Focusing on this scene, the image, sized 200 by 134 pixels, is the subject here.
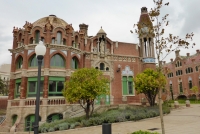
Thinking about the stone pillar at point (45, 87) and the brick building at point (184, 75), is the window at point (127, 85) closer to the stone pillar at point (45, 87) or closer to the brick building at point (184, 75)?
the stone pillar at point (45, 87)

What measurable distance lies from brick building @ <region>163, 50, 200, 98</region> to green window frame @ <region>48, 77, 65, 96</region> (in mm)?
32340

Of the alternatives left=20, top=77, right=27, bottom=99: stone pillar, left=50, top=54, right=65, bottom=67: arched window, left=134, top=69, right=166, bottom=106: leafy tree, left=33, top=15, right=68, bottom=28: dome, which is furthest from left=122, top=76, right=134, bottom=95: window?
left=20, top=77, right=27, bottom=99: stone pillar

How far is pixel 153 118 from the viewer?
16812 mm

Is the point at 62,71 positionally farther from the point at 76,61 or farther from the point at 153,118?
the point at 153,118

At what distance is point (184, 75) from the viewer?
48938 mm

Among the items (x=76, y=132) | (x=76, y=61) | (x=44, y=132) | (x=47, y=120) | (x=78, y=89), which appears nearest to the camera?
(x=76, y=132)

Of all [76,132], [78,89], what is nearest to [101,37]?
[78,89]

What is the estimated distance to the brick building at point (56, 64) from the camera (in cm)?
1915

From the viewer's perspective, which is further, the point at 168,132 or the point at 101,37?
the point at 101,37

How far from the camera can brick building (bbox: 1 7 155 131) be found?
754 inches

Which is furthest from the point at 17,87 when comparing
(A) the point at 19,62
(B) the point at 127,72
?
(B) the point at 127,72

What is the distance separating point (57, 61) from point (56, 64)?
1.33 ft

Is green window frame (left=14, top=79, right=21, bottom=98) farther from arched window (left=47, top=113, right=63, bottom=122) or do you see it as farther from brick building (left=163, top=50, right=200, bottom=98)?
brick building (left=163, top=50, right=200, bottom=98)

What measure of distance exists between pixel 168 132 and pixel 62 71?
13640 millimetres
